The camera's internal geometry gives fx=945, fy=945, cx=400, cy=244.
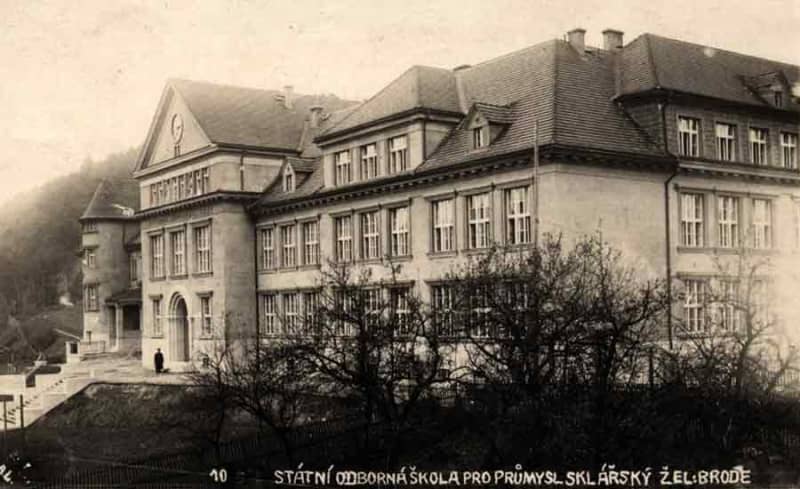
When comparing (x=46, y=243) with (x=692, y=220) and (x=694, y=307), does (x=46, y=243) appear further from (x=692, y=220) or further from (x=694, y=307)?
(x=694, y=307)

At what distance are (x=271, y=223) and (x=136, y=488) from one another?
853 inches

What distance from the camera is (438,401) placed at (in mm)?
23016

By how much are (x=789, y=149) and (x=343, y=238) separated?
721 inches

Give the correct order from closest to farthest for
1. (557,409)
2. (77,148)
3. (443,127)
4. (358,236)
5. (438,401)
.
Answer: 1. (557,409)
2. (438,401)
3. (77,148)
4. (443,127)
5. (358,236)

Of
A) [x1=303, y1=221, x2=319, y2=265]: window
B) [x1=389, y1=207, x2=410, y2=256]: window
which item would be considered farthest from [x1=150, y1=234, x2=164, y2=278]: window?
[x1=389, y1=207, x2=410, y2=256]: window

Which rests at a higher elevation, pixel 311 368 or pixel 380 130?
pixel 380 130

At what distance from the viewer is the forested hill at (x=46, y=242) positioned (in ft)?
317

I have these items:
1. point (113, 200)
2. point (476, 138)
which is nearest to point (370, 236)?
point (476, 138)

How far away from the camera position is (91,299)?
217ft

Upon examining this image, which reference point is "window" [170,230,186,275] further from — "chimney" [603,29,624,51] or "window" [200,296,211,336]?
"chimney" [603,29,624,51]

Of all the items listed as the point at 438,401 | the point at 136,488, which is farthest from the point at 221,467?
the point at 438,401

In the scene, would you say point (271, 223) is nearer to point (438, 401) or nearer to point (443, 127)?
point (443, 127)

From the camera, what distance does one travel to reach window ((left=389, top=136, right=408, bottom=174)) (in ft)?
122

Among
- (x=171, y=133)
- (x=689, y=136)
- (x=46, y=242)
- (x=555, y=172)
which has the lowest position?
(x=555, y=172)
